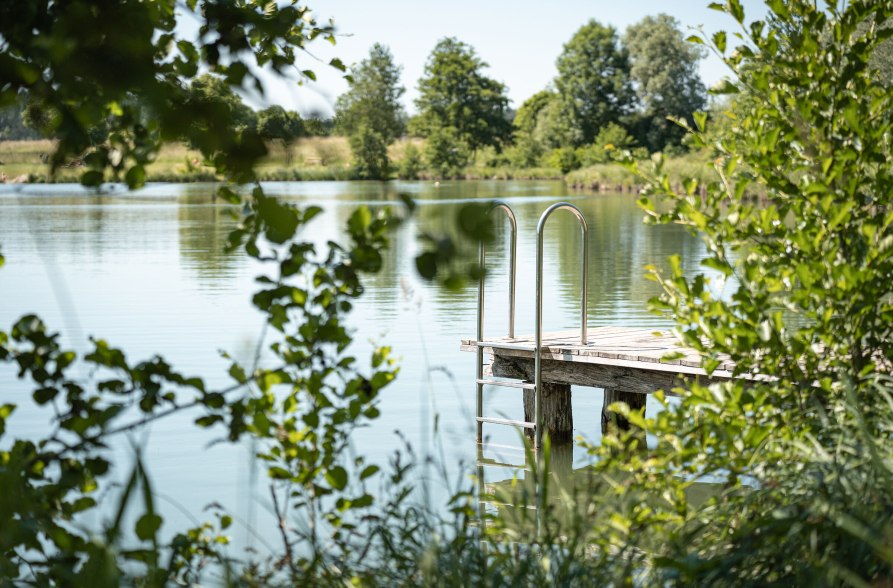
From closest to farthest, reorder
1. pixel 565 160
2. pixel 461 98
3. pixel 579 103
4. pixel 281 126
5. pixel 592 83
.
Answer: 1. pixel 281 126
2. pixel 565 160
3. pixel 579 103
4. pixel 592 83
5. pixel 461 98

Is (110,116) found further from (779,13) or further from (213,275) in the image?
(213,275)

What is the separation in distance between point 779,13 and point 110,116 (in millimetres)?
2231

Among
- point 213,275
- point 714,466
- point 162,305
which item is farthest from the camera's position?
point 213,275

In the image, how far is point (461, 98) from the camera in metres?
84.5

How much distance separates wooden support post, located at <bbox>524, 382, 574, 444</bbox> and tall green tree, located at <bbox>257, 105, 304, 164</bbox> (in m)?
5.53

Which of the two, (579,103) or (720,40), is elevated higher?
(579,103)

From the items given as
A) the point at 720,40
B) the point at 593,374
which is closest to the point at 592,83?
the point at 593,374

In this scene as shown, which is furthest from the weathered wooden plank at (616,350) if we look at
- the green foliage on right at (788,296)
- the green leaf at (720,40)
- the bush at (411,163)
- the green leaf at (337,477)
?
the bush at (411,163)

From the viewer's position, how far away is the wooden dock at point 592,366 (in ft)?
20.9

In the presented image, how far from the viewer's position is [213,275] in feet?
54.5

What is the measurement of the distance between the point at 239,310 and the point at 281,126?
11349 mm

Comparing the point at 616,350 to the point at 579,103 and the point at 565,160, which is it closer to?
the point at 565,160

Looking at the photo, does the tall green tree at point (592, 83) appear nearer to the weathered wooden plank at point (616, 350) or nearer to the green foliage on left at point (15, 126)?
the weathered wooden plank at point (616, 350)

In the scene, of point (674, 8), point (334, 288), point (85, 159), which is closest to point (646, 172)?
point (334, 288)
